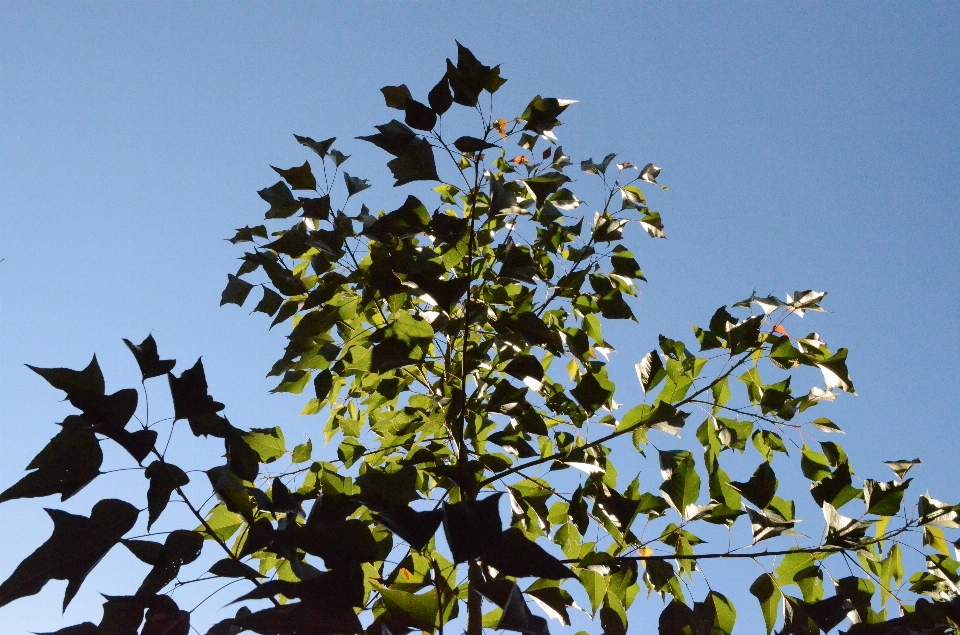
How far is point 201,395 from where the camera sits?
42.4 inches

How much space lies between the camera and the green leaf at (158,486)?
3.41ft

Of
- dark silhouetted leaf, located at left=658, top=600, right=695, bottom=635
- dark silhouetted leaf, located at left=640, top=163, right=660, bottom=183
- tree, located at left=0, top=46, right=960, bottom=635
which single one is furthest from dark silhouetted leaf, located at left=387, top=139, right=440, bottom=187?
dark silhouetted leaf, located at left=658, top=600, right=695, bottom=635

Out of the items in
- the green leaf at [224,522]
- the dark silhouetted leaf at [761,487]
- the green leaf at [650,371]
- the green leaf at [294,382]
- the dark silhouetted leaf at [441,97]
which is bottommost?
the dark silhouetted leaf at [761,487]

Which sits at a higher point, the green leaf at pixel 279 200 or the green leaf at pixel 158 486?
the green leaf at pixel 279 200

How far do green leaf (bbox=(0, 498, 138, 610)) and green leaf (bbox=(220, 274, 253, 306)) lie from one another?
0.71 metres

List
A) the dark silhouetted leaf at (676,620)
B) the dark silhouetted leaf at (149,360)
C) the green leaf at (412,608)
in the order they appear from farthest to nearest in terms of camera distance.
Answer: the dark silhouetted leaf at (676,620)
the dark silhouetted leaf at (149,360)
the green leaf at (412,608)

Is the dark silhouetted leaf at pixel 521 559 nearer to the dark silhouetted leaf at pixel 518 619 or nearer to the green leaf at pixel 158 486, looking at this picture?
the dark silhouetted leaf at pixel 518 619

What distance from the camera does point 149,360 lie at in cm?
105

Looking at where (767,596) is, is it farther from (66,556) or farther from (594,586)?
(66,556)

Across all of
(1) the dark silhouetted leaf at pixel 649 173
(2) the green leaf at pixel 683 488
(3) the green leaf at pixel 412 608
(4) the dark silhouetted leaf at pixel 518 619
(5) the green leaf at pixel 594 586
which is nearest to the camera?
(4) the dark silhouetted leaf at pixel 518 619

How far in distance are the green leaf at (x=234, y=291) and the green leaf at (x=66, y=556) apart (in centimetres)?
71

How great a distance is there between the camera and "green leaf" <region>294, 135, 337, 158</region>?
64.4 inches

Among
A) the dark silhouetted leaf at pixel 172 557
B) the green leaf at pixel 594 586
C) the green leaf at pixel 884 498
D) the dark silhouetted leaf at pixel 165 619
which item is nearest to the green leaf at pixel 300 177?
the dark silhouetted leaf at pixel 172 557

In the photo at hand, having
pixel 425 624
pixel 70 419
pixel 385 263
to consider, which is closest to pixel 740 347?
pixel 385 263
